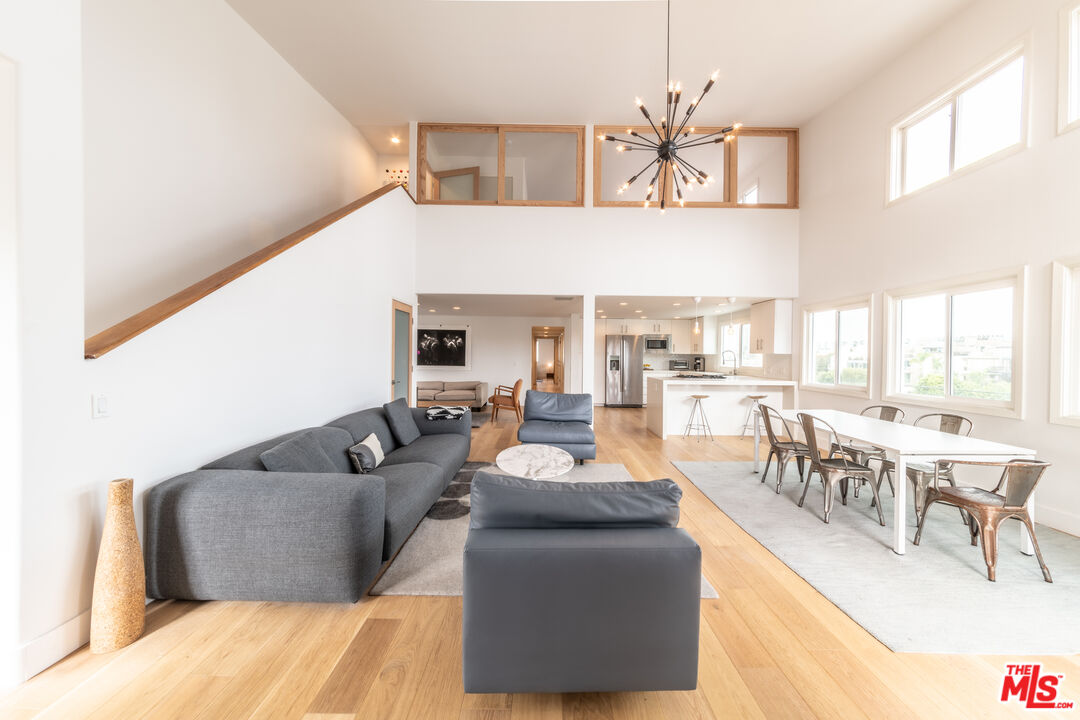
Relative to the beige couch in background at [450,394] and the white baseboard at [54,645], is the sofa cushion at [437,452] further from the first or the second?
the beige couch in background at [450,394]

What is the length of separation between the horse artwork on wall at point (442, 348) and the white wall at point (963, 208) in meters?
7.31

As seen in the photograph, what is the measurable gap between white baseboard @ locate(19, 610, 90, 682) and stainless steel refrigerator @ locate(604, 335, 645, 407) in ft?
30.7

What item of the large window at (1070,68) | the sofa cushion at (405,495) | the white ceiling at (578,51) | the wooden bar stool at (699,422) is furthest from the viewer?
the wooden bar stool at (699,422)

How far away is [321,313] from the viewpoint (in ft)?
13.0

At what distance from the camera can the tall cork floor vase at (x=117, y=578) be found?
185 centimetres

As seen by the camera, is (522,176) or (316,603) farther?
(522,176)

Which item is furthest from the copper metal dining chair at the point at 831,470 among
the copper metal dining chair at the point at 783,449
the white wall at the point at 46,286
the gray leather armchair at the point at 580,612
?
the white wall at the point at 46,286

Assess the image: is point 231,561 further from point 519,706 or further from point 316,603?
point 519,706

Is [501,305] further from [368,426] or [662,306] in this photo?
[368,426]

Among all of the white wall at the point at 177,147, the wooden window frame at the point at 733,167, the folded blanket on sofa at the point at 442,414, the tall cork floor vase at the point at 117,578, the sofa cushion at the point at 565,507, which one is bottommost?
the tall cork floor vase at the point at 117,578

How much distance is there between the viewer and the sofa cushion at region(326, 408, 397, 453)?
12.1 ft

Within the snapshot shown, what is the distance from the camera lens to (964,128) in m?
4.23

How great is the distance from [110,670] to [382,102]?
6440mm

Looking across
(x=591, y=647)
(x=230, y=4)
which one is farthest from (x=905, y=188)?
(x=230, y=4)
